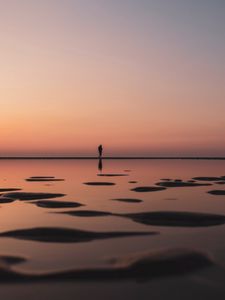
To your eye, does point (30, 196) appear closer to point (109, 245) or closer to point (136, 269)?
point (109, 245)

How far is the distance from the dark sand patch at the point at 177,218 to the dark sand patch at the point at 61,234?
1877 mm

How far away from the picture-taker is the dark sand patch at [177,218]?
40.0 feet

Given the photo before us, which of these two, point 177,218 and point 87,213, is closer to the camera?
point 177,218

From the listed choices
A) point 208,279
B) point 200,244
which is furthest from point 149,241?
→ point 208,279

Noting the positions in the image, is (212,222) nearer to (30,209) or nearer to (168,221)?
(168,221)

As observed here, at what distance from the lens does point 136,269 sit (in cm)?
719

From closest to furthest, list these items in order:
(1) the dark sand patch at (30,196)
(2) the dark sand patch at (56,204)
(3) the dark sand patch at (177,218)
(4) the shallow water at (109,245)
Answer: (4) the shallow water at (109,245) → (3) the dark sand patch at (177,218) → (2) the dark sand patch at (56,204) → (1) the dark sand patch at (30,196)

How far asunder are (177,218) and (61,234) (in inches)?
178

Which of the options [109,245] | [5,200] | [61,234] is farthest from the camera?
[5,200]

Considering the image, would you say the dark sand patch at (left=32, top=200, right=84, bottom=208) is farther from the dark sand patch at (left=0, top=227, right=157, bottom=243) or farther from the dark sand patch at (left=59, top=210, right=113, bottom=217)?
the dark sand patch at (left=0, top=227, right=157, bottom=243)

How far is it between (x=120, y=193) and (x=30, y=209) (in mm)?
7061

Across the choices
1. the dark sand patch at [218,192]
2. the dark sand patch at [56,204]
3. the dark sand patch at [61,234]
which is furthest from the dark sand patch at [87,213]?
the dark sand patch at [218,192]

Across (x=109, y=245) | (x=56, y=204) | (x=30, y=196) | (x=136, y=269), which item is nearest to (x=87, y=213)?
(x=56, y=204)

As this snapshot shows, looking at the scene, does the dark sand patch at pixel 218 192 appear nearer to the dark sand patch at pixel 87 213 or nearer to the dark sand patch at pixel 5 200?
the dark sand patch at pixel 87 213
